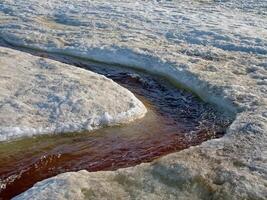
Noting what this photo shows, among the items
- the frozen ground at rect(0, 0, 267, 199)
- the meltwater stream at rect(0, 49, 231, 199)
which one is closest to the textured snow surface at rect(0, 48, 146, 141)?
the meltwater stream at rect(0, 49, 231, 199)

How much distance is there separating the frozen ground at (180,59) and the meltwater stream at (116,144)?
80 centimetres

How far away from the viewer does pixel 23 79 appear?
14.0m

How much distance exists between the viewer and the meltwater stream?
1029cm

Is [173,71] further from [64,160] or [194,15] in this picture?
[194,15]

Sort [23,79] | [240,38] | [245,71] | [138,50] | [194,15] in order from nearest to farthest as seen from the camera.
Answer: [23,79]
[245,71]
[138,50]
[240,38]
[194,15]

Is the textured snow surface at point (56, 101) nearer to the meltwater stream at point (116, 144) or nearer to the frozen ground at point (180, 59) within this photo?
the meltwater stream at point (116, 144)

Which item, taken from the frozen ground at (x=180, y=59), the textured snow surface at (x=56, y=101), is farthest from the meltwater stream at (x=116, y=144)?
the frozen ground at (x=180, y=59)

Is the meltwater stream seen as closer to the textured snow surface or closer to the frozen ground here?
the textured snow surface

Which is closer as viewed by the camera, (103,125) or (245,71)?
(103,125)

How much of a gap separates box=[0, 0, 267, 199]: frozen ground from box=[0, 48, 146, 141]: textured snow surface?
2.77m

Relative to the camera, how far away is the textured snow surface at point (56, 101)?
1187cm

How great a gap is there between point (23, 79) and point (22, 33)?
24.6 ft

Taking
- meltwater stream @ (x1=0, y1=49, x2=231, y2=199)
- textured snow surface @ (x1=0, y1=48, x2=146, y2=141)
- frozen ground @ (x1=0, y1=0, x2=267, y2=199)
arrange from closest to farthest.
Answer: frozen ground @ (x1=0, y1=0, x2=267, y2=199), meltwater stream @ (x1=0, y1=49, x2=231, y2=199), textured snow surface @ (x1=0, y1=48, x2=146, y2=141)

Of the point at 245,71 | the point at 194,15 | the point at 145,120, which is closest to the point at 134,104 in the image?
the point at 145,120
